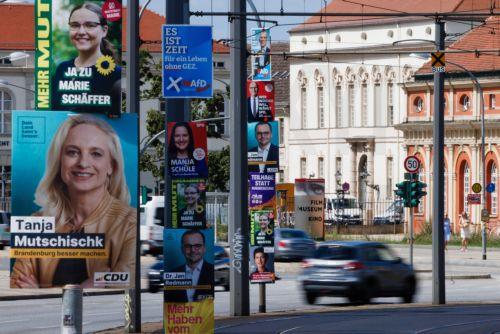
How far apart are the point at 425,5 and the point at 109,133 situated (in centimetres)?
9154

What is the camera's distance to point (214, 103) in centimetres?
7381

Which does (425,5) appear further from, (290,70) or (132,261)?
(132,261)

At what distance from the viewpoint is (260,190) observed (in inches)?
1211

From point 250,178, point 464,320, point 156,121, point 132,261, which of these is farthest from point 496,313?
point 156,121

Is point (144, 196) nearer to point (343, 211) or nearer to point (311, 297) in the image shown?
point (311, 297)

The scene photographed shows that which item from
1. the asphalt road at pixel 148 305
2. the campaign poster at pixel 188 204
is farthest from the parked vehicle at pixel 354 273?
the campaign poster at pixel 188 204

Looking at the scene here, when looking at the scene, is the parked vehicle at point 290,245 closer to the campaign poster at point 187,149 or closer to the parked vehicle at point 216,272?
the parked vehicle at point 216,272

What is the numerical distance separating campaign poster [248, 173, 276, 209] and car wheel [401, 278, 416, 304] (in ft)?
22.3

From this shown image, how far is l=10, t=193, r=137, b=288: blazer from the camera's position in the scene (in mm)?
16016

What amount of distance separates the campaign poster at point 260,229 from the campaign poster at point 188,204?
8902 mm

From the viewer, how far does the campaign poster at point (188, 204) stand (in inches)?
840

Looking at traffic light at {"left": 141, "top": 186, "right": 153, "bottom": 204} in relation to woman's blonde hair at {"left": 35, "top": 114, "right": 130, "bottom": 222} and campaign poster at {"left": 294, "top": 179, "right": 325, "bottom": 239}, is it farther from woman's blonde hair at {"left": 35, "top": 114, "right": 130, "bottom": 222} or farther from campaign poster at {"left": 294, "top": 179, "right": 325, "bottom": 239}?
woman's blonde hair at {"left": 35, "top": 114, "right": 130, "bottom": 222}

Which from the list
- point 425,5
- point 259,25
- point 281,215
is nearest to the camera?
point 259,25

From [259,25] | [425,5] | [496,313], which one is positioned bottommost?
[496,313]
